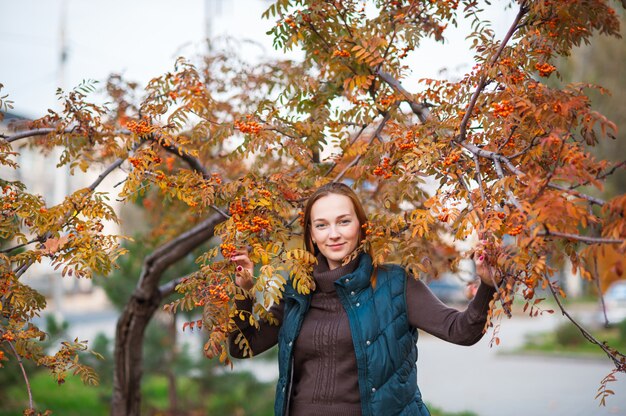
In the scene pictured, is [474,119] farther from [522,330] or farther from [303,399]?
[522,330]

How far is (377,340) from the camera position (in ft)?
7.82

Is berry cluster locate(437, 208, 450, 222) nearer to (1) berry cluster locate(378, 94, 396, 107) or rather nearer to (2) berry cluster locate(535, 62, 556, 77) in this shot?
(2) berry cluster locate(535, 62, 556, 77)

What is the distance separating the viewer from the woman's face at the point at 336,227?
2.58m

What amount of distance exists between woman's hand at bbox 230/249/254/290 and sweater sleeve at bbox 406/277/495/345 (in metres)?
0.67

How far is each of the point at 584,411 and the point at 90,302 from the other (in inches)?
1082

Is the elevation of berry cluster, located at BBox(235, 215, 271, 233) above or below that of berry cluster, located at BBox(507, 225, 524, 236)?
above

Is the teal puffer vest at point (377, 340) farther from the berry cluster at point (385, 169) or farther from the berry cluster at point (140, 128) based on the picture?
the berry cluster at point (140, 128)

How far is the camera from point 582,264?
2100 mm

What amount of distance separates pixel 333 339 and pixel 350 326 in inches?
3.6

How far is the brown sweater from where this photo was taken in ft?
7.68

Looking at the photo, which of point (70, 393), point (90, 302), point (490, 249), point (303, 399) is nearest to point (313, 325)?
point (303, 399)

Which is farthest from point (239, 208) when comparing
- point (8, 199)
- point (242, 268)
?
point (8, 199)

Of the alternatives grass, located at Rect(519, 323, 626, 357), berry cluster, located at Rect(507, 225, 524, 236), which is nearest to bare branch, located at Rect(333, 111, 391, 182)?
berry cluster, located at Rect(507, 225, 524, 236)

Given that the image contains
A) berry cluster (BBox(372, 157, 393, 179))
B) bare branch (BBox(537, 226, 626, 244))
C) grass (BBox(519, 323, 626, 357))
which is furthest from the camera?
grass (BBox(519, 323, 626, 357))
